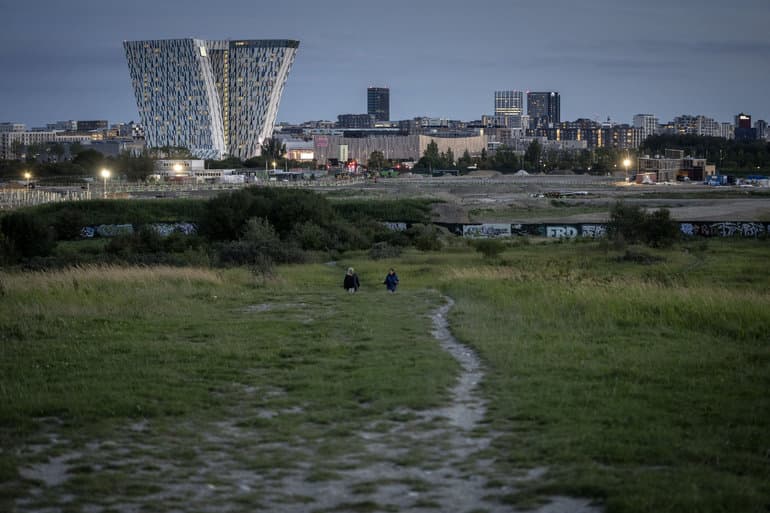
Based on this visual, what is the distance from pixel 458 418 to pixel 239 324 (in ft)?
27.8

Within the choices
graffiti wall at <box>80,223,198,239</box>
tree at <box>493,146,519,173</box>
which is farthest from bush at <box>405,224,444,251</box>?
tree at <box>493,146,519,173</box>

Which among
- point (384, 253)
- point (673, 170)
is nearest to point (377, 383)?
point (384, 253)

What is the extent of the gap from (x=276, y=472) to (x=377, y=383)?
3.96 meters

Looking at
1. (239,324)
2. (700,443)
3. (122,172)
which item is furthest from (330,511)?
(122,172)

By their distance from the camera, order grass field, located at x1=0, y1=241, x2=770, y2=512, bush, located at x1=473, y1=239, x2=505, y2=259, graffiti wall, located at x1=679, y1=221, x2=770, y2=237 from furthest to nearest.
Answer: graffiti wall, located at x1=679, y1=221, x2=770, y2=237
bush, located at x1=473, y1=239, x2=505, y2=259
grass field, located at x1=0, y1=241, x2=770, y2=512

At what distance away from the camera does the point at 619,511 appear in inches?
341

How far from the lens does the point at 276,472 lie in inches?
390

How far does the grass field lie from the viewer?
9.70 m

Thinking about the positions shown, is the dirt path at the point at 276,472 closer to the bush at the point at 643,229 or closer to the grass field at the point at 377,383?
the grass field at the point at 377,383

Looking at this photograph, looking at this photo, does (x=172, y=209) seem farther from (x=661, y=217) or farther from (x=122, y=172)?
(x=122, y=172)

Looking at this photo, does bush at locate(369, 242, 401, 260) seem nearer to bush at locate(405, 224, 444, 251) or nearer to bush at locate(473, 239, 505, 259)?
bush at locate(405, 224, 444, 251)

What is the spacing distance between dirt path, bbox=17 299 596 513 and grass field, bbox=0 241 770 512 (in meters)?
0.05

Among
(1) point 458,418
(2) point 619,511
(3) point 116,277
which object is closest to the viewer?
(2) point 619,511

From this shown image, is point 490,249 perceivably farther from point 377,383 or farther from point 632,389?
point 632,389
